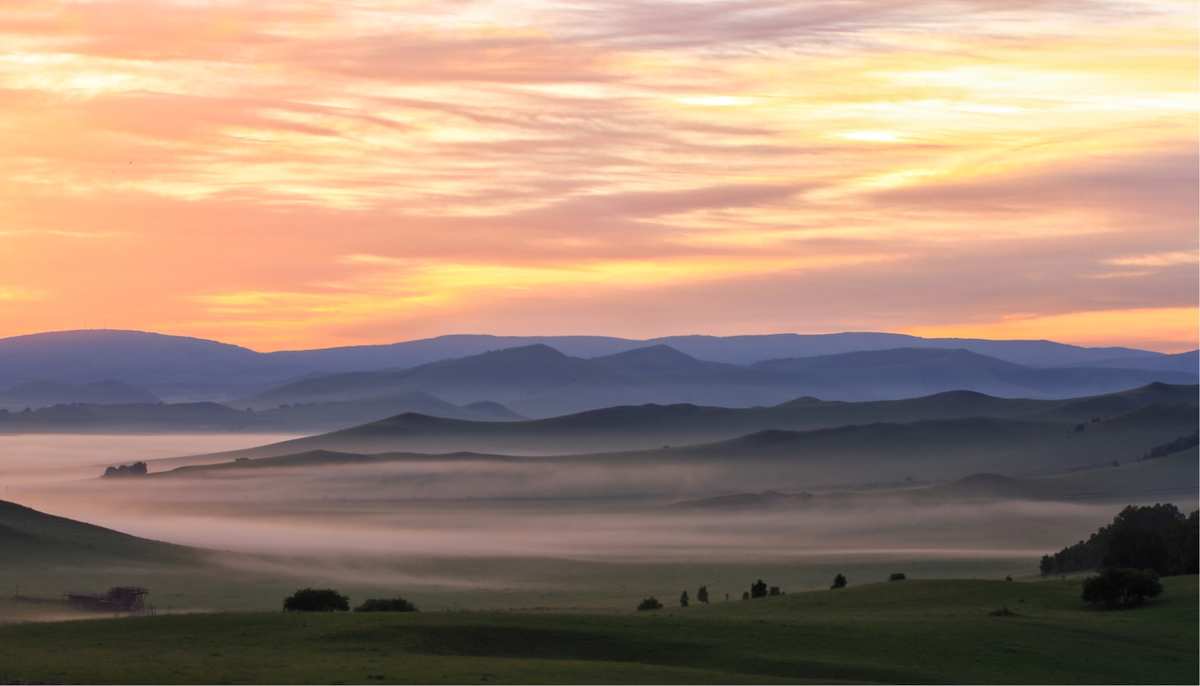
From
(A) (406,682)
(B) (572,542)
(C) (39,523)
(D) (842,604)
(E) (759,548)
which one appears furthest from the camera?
(B) (572,542)

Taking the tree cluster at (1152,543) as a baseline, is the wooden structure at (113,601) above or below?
→ below

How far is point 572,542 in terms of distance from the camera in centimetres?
15450

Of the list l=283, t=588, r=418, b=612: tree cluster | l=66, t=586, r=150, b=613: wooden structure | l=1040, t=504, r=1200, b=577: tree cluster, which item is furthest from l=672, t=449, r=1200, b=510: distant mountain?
l=283, t=588, r=418, b=612: tree cluster

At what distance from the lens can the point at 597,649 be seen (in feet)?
156

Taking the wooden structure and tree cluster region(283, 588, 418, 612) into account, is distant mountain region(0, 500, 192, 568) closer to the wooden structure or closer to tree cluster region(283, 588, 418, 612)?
the wooden structure

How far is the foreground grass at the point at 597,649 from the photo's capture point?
40594 millimetres

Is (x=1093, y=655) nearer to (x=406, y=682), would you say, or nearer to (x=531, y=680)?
(x=531, y=680)

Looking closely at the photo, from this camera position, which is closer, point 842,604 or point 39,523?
point 842,604

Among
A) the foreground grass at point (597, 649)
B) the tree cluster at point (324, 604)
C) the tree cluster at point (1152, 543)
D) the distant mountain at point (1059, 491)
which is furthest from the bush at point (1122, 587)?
the distant mountain at point (1059, 491)

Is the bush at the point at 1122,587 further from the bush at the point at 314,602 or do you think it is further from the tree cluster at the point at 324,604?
the bush at the point at 314,602

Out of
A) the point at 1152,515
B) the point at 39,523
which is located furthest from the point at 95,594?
the point at 1152,515

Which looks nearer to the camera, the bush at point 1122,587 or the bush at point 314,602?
the bush at point 1122,587

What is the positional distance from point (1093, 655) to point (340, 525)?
142 m

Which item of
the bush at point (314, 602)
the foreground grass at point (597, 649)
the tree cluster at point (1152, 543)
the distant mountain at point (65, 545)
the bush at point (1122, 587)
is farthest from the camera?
the distant mountain at point (65, 545)
